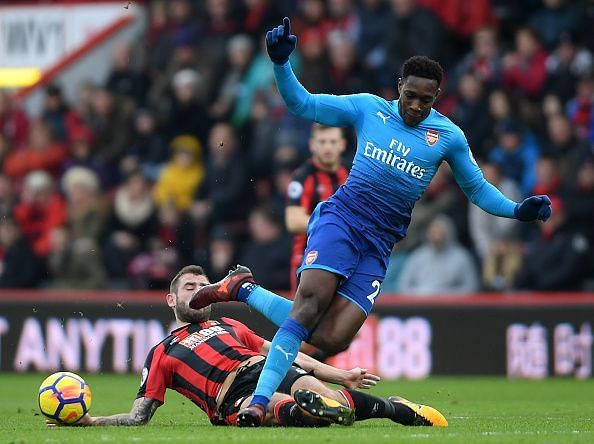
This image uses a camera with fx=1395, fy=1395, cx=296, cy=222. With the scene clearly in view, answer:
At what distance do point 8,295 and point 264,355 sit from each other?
9.34 m

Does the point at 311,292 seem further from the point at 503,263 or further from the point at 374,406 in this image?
the point at 503,263

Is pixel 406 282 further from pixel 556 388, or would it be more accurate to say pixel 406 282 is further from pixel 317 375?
pixel 317 375

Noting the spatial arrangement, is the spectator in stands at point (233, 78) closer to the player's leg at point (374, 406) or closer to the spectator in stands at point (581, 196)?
the spectator in stands at point (581, 196)

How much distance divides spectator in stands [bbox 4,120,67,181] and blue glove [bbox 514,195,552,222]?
12.6 meters

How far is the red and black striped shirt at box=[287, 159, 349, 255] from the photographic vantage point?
40.0 ft

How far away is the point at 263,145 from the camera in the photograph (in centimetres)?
1806

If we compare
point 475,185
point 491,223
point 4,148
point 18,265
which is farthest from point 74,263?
point 475,185

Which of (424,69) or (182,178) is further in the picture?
(182,178)

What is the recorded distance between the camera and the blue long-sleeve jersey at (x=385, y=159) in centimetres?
877

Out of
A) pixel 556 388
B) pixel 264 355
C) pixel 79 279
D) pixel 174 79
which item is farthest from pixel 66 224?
pixel 264 355

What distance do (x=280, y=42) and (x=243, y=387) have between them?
2137 mm

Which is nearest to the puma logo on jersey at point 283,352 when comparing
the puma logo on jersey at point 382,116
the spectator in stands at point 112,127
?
the puma logo on jersey at point 382,116

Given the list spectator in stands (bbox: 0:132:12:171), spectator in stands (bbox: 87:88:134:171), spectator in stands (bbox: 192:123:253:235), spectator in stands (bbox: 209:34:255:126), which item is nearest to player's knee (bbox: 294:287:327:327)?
spectator in stands (bbox: 192:123:253:235)

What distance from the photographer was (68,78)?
855 inches
